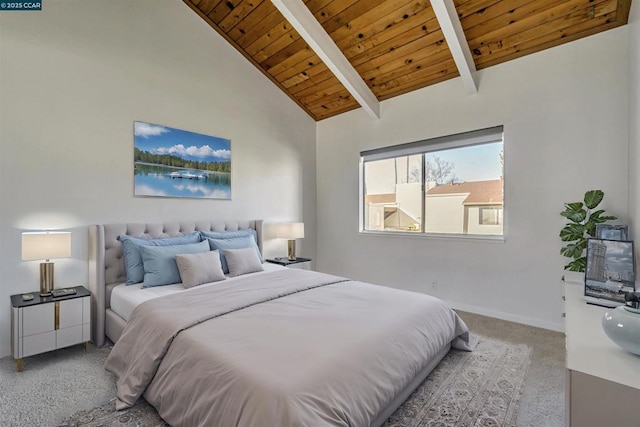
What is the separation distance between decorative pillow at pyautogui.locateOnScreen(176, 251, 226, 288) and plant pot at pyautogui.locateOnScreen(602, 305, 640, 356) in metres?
2.69

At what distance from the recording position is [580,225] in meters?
2.67

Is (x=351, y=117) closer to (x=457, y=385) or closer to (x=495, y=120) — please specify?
(x=495, y=120)

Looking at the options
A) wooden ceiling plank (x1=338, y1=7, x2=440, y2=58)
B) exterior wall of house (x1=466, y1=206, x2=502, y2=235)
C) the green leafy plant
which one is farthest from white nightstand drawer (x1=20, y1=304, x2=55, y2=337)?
the green leafy plant

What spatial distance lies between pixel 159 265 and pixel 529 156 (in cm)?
376

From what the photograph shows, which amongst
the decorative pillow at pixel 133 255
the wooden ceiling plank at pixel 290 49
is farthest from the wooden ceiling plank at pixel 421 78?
the decorative pillow at pixel 133 255

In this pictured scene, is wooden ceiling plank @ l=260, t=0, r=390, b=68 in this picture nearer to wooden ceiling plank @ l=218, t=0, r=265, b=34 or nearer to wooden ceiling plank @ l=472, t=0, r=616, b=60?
wooden ceiling plank @ l=218, t=0, r=265, b=34

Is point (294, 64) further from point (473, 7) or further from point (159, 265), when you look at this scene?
point (159, 265)

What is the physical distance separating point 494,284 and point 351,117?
2.96 m

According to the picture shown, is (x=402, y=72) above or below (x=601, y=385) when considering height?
above

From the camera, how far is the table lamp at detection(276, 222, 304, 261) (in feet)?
14.0

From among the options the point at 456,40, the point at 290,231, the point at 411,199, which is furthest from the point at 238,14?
the point at 411,199

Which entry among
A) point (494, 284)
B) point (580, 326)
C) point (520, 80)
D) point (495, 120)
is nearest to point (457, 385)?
point (580, 326)

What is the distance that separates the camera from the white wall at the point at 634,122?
2189mm

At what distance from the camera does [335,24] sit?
3379 millimetres
